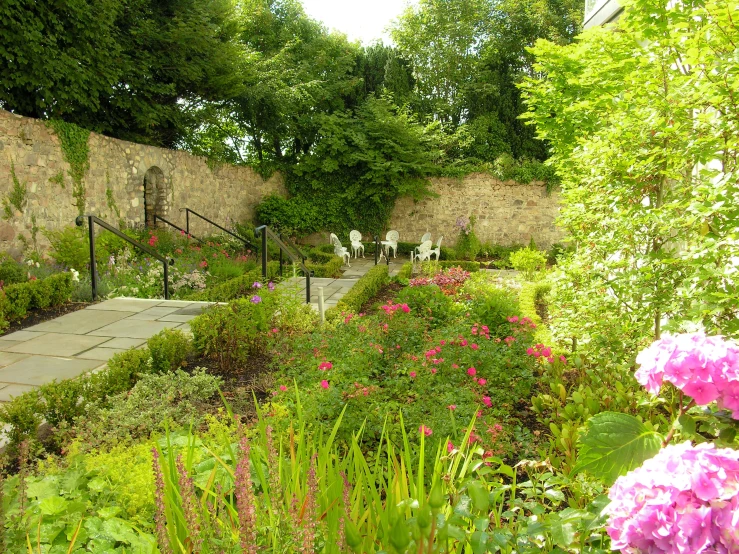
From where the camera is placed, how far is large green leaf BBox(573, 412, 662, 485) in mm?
1361

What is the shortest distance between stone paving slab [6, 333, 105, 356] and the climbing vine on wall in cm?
382

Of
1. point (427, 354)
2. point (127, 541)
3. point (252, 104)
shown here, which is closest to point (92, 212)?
point (252, 104)

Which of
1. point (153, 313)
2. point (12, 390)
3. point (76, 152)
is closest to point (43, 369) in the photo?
point (12, 390)

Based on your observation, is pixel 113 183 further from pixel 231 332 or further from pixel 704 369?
pixel 704 369

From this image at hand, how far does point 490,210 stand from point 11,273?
430 inches

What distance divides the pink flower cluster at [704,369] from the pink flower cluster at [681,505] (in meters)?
0.29

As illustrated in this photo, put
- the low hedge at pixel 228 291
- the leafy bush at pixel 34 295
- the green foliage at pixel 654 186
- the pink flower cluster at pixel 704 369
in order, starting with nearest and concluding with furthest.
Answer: the pink flower cluster at pixel 704 369 → the green foliage at pixel 654 186 → the leafy bush at pixel 34 295 → the low hedge at pixel 228 291

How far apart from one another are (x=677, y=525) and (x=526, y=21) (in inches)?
694

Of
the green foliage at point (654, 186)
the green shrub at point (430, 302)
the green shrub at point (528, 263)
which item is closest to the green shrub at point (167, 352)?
the green shrub at point (430, 302)

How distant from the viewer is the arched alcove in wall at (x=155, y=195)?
988 centimetres

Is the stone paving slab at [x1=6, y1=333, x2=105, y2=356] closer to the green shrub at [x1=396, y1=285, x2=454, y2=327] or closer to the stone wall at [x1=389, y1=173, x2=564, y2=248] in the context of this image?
the green shrub at [x1=396, y1=285, x2=454, y2=327]

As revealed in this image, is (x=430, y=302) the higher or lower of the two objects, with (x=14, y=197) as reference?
lower

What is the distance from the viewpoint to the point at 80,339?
446 centimetres

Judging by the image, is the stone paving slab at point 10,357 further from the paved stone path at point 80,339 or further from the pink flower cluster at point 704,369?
the pink flower cluster at point 704,369
